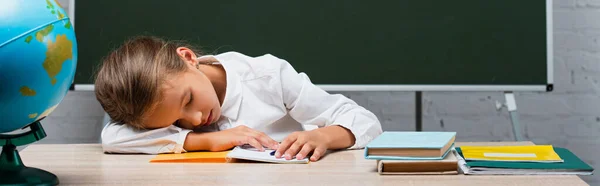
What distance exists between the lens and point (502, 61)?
2477mm

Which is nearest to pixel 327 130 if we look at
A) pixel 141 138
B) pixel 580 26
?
pixel 141 138

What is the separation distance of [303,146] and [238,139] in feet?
0.52

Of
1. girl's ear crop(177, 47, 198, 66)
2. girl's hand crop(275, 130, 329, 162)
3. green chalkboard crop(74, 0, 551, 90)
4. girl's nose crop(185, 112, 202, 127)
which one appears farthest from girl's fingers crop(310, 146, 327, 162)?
green chalkboard crop(74, 0, 551, 90)

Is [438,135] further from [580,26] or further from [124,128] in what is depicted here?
[580,26]

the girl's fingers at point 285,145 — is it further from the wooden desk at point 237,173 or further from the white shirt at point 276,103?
the white shirt at point 276,103

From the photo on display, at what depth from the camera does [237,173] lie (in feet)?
4.05

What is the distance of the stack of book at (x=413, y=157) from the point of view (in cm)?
119

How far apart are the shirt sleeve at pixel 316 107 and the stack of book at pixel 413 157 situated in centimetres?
35

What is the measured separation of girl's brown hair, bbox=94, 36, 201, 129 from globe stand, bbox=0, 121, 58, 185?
0.24 metres

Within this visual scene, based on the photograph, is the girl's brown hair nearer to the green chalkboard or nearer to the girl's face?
the girl's face

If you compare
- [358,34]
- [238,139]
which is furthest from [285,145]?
[358,34]

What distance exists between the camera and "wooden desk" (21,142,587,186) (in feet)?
3.75

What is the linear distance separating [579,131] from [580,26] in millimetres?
389

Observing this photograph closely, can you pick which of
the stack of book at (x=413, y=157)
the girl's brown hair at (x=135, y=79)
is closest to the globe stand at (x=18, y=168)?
the girl's brown hair at (x=135, y=79)
